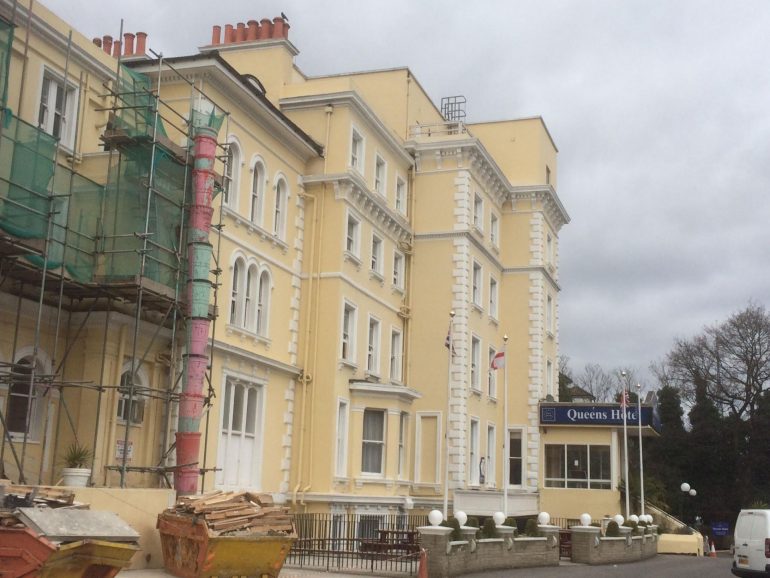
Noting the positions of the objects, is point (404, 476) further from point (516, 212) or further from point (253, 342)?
point (516, 212)

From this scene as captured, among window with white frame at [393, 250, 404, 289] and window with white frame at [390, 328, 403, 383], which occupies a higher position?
Answer: window with white frame at [393, 250, 404, 289]

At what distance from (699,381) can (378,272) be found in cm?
4188

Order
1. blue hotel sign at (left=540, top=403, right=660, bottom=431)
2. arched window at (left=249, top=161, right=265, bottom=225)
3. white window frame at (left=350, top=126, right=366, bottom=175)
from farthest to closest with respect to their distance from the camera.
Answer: blue hotel sign at (left=540, top=403, right=660, bottom=431) → white window frame at (left=350, top=126, right=366, bottom=175) → arched window at (left=249, top=161, right=265, bottom=225)

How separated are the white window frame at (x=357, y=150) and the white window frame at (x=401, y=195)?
401 centimetres

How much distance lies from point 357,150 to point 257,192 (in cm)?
551

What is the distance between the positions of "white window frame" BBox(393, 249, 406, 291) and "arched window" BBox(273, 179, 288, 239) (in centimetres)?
705

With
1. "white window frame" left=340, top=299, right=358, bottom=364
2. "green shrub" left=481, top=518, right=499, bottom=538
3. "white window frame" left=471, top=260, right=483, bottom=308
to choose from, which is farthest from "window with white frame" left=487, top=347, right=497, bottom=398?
"green shrub" left=481, top=518, right=499, bottom=538

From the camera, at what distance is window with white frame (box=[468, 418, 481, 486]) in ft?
119

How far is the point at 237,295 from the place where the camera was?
26.0m

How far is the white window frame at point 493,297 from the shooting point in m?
40.5

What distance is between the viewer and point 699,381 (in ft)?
222

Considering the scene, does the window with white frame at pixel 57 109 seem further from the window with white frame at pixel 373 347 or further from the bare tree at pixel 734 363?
the bare tree at pixel 734 363

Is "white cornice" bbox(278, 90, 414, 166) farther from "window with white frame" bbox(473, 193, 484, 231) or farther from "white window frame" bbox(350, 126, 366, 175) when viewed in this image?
"window with white frame" bbox(473, 193, 484, 231)

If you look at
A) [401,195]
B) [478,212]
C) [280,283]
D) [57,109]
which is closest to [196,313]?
[57,109]
